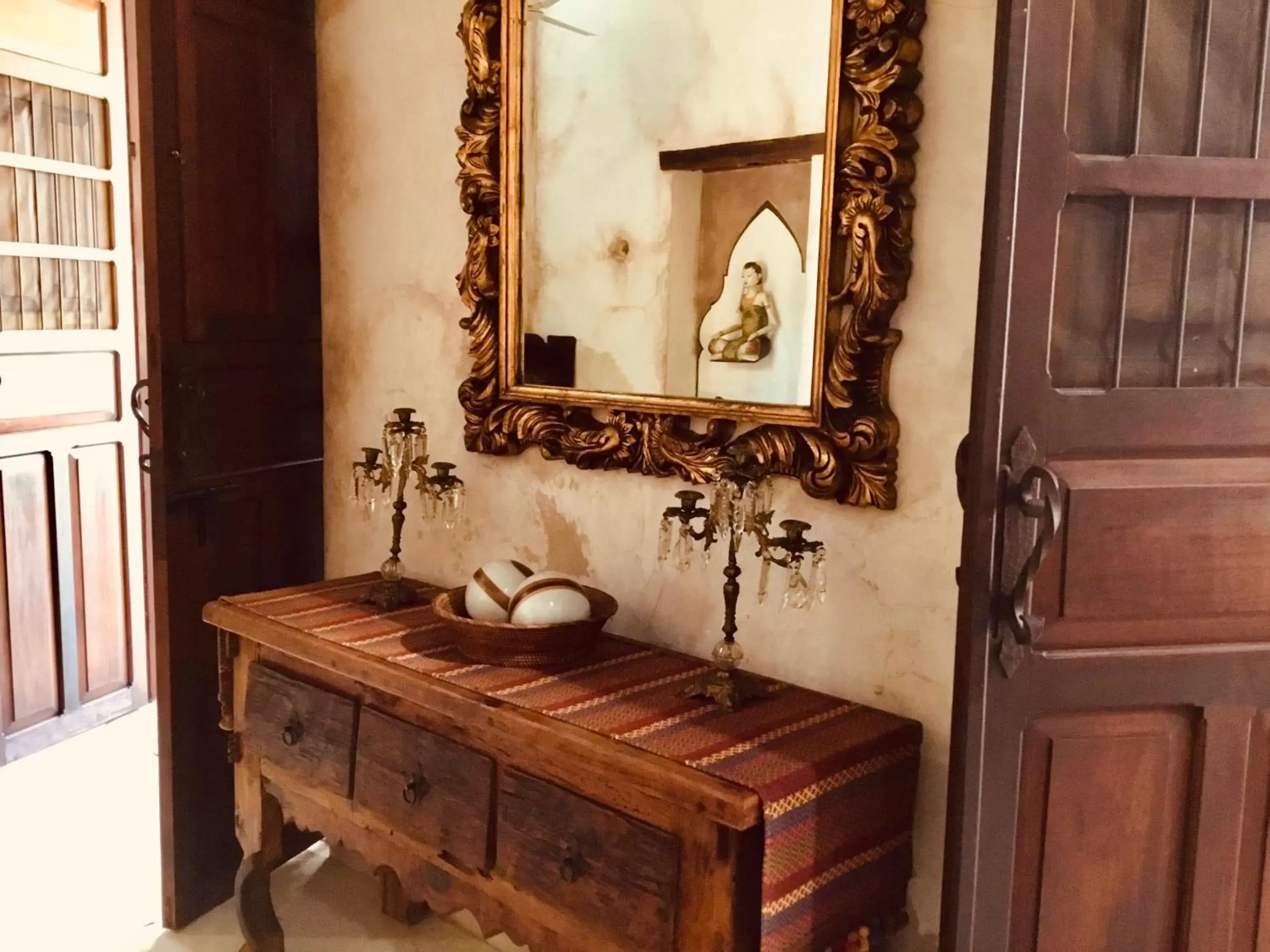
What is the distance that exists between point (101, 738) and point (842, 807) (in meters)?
2.75

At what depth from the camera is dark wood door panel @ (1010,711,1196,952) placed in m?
1.31

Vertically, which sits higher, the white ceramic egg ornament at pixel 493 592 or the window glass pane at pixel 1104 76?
the window glass pane at pixel 1104 76

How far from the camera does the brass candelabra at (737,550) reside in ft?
5.05

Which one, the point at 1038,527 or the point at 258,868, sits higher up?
the point at 1038,527

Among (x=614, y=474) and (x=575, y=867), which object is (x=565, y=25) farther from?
(x=575, y=867)

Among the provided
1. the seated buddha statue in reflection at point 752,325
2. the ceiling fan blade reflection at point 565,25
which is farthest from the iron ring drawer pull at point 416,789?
the ceiling fan blade reflection at point 565,25

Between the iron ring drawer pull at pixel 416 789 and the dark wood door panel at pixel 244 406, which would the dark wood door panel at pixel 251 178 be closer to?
the dark wood door panel at pixel 244 406

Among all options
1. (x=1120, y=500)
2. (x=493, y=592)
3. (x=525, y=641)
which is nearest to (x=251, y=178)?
(x=493, y=592)

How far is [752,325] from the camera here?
1.73 m

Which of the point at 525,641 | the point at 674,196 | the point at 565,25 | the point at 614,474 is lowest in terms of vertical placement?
the point at 525,641

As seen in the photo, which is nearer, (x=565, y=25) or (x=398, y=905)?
(x=565, y=25)

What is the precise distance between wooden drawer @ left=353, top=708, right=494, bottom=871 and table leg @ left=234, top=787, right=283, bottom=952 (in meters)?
0.37

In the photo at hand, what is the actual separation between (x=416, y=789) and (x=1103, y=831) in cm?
100

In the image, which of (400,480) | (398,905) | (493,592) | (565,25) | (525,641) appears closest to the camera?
(525,641)
